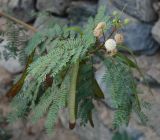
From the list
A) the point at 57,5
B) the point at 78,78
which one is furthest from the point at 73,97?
the point at 57,5

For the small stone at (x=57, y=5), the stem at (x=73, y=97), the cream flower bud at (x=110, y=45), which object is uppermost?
the small stone at (x=57, y=5)

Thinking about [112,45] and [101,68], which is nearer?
[112,45]

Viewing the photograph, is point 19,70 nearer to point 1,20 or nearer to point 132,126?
point 1,20

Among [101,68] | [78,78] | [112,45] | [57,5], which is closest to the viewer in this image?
[112,45]

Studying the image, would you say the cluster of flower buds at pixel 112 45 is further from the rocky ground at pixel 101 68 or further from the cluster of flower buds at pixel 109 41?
the rocky ground at pixel 101 68

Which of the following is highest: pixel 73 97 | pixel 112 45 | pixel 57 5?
pixel 57 5

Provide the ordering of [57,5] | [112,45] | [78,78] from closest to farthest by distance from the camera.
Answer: [112,45], [78,78], [57,5]

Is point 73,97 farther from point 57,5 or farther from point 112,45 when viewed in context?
point 57,5

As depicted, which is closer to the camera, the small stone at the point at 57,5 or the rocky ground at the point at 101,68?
the rocky ground at the point at 101,68

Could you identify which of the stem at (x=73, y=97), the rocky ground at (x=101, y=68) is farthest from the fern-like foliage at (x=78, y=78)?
the rocky ground at (x=101, y=68)
